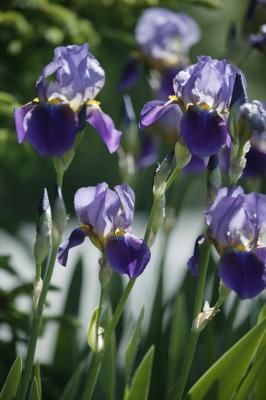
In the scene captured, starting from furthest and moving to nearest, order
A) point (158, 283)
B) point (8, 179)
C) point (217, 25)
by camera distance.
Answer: point (217, 25)
point (8, 179)
point (158, 283)

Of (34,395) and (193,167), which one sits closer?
(34,395)

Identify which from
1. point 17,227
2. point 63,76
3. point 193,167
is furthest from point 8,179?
point 63,76

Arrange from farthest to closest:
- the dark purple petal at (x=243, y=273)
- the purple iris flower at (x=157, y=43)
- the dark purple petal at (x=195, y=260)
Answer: the purple iris flower at (x=157, y=43), the dark purple petal at (x=195, y=260), the dark purple petal at (x=243, y=273)

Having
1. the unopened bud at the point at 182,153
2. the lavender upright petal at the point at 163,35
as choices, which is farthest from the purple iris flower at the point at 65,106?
the lavender upright petal at the point at 163,35

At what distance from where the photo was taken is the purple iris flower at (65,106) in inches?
49.3

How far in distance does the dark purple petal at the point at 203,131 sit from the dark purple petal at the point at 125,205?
13cm

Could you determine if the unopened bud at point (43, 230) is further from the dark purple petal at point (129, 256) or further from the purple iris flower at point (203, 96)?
the purple iris flower at point (203, 96)

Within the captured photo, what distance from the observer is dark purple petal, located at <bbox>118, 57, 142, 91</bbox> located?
2332 mm

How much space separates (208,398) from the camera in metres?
1.37

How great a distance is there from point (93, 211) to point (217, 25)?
447cm

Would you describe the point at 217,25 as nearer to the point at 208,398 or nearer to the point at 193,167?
the point at 193,167

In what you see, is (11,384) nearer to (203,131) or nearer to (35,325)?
(35,325)

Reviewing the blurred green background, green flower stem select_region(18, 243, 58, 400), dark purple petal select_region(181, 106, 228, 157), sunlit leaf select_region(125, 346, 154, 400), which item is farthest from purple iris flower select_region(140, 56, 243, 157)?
the blurred green background

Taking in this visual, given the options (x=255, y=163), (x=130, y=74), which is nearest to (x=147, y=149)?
(x=130, y=74)
